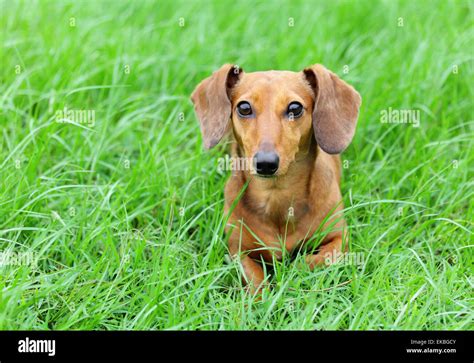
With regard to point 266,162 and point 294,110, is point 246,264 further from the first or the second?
point 294,110

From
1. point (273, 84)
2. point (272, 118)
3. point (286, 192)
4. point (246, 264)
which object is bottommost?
point (246, 264)

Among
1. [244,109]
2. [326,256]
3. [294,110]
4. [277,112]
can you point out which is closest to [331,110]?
[294,110]

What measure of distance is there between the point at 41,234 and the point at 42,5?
273 cm

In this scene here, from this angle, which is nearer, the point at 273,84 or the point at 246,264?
the point at 273,84

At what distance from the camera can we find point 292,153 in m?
3.74

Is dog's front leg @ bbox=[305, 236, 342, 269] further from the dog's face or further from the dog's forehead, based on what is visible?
the dog's forehead

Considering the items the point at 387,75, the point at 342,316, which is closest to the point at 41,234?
the point at 342,316

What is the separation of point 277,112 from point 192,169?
3.54 ft

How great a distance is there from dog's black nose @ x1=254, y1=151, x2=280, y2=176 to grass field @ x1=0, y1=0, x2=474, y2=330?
1.70ft

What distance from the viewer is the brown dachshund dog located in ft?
12.5

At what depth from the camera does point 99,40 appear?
5.67 metres

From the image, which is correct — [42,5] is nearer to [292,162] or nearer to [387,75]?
[387,75]

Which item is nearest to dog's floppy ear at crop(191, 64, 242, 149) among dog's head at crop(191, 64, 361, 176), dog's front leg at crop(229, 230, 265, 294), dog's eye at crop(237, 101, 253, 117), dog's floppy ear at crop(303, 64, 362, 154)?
dog's head at crop(191, 64, 361, 176)

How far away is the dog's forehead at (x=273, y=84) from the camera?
3.78 metres
